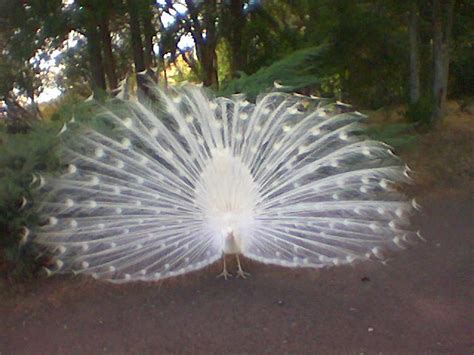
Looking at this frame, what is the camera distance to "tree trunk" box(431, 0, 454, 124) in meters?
13.4

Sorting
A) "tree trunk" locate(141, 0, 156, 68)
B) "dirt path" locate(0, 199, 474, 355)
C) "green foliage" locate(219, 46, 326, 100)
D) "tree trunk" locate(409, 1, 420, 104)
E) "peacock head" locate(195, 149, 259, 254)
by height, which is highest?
"tree trunk" locate(141, 0, 156, 68)

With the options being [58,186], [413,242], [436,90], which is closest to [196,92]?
[58,186]

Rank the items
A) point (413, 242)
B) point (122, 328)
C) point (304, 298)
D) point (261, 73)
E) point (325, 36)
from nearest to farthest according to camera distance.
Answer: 1. point (122, 328)
2. point (304, 298)
3. point (413, 242)
4. point (261, 73)
5. point (325, 36)

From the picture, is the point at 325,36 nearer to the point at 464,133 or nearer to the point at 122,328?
the point at 464,133

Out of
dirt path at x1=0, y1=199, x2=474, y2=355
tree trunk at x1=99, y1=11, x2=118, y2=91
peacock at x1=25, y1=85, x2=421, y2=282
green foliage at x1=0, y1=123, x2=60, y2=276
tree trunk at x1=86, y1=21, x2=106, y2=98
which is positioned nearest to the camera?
dirt path at x1=0, y1=199, x2=474, y2=355

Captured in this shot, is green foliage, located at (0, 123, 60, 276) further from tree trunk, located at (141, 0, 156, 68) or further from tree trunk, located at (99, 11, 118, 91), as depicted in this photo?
tree trunk, located at (141, 0, 156, 68)

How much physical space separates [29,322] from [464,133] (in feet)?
34.7

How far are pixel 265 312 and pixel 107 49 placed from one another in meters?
10.2

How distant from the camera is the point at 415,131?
13.1m

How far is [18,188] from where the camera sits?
6.22 m

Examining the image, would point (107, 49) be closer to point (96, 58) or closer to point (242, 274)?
point (96, 58)

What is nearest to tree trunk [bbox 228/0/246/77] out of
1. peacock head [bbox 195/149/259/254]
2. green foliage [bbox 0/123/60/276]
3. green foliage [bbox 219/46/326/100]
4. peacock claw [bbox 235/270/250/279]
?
green foliage [bbox 219/46/326/100]

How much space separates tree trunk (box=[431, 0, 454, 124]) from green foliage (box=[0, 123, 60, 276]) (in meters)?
9.27

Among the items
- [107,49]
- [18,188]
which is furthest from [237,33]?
[18,188]
